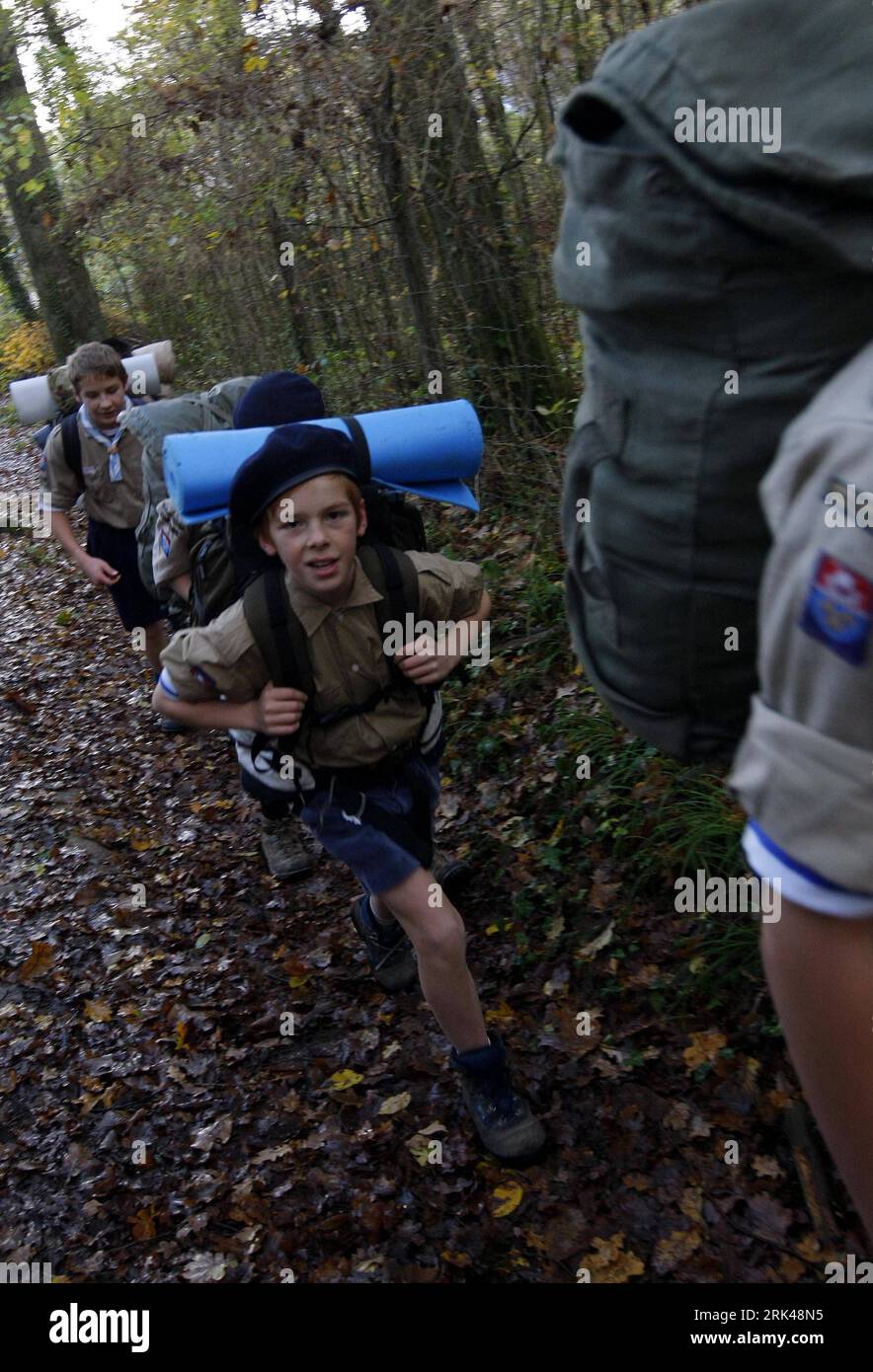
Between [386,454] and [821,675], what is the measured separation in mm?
2486

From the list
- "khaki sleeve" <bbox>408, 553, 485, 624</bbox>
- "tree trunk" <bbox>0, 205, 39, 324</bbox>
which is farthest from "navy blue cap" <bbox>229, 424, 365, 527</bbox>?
"tree trunk" <bbox>0, 205, 39, 324</bbox>

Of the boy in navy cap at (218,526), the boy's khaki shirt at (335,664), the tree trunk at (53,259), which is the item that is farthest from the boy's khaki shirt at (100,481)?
the tree trunk at (53,259)

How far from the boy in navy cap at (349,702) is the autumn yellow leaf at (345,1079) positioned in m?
0.66

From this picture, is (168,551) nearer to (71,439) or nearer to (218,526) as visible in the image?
(218,526)

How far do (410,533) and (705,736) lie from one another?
2319 millimetres

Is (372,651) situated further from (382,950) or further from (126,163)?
(126,163)

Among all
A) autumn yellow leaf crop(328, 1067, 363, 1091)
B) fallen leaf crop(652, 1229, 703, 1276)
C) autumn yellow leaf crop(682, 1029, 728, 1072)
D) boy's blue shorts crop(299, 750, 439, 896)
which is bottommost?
autumn yellow leaf crop(328, 1067, 363, 1091)

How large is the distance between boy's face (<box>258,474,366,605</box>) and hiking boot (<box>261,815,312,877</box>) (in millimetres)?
2290

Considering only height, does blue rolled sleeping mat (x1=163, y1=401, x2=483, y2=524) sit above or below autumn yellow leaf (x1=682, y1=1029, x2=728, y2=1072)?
above

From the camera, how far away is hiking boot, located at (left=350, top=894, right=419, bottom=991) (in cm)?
422

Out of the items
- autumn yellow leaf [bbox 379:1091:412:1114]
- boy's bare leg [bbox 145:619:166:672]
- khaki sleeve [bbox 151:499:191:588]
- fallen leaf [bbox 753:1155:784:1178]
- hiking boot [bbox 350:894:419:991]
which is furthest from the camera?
boy's bare leg [bbox 145:619:166:672]

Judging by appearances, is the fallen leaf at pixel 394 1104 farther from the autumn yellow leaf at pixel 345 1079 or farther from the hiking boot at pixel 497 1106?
the hiking boot at pixel 497 1106

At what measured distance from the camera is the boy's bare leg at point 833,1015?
1058 millimetres

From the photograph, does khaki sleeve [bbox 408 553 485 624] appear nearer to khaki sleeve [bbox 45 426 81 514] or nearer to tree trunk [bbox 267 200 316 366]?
khaki sleeve [bbox 45 426 81 514]
